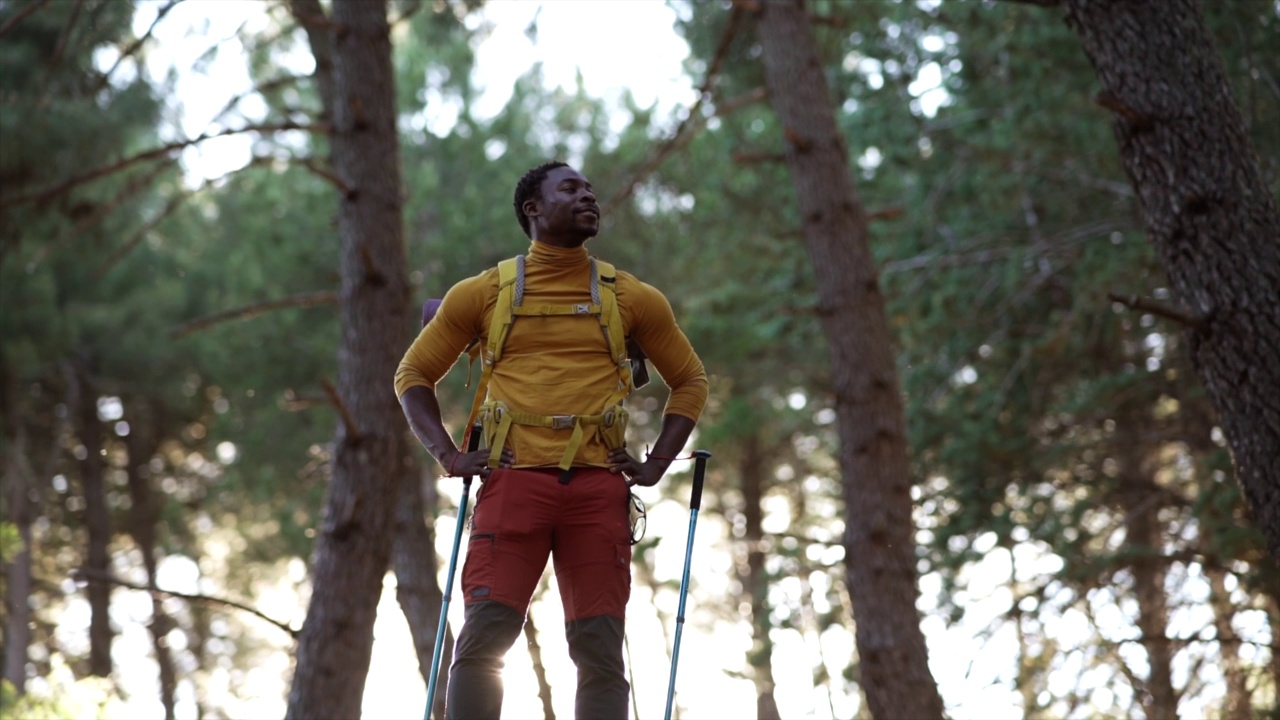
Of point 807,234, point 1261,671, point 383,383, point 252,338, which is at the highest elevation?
point 252,338

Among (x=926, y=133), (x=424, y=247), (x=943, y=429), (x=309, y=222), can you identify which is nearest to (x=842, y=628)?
(x=943, y=429)

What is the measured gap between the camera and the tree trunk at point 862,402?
725cm

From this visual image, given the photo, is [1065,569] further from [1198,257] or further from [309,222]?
[309,222]

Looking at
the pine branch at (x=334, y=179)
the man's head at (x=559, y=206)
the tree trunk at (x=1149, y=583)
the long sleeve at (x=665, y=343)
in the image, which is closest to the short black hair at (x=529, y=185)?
the man's head at (x=559, y=206)

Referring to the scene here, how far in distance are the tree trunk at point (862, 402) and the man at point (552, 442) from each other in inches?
123

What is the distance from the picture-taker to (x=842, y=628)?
564 inches

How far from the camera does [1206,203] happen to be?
17.7 ft

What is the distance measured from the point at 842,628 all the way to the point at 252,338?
28.2 ft

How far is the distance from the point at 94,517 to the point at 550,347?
740 inches

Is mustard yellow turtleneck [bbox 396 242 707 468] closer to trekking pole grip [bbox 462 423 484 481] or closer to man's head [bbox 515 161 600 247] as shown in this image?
man's head [bbox 515 161 600 247]

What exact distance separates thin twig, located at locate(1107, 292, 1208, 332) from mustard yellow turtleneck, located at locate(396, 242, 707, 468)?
1.60m

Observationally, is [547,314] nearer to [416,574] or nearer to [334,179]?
[334,179]

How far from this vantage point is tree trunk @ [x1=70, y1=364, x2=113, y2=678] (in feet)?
69.4

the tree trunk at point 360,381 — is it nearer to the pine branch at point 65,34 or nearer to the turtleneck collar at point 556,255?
the pine branch at point 65,34
